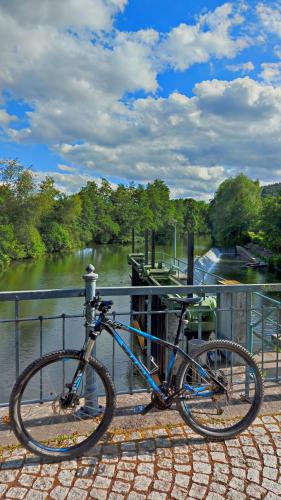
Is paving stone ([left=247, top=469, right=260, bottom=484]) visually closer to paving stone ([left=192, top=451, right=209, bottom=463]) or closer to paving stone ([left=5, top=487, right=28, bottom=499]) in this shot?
paving stone ([left=192, top=451, right=209, bottom=463])

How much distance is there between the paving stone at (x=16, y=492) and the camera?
1985mm

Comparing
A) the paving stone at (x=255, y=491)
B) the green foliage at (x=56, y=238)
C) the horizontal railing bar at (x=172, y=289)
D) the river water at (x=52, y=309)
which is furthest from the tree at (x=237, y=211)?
the paving stone at (x=255, y=491)

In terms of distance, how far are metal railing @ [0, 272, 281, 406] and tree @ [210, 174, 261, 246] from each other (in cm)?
3339

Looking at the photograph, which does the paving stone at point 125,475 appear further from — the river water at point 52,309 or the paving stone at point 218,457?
the river water at point 52,309

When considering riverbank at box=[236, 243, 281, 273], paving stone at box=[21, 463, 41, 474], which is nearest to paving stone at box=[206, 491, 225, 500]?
paving stone at box=[21, 463, 41, 474]

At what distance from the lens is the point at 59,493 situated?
2.02 metres

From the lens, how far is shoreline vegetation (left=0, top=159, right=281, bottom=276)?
119ft

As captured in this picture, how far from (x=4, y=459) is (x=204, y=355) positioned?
1.42 metres

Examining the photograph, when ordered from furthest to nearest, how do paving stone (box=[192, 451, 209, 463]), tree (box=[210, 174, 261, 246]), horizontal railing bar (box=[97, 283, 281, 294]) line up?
tree (box=[210, 174, 261, 246]) < horizontal railing bar (box=[97, 283, 281, 294]) < paving stone (box=[192, 451, 209, 463])

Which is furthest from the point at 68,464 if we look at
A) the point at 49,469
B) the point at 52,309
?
the point at 52,309

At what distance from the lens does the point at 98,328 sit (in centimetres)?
244

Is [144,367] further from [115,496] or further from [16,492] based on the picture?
[16,492]

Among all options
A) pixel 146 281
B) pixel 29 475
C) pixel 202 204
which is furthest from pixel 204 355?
pixel 202 204

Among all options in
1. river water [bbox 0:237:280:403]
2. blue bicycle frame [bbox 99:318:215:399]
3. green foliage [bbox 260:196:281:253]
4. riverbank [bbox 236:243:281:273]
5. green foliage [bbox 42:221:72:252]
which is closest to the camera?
blue bicycle frame [bbox 99:318:215:399]
